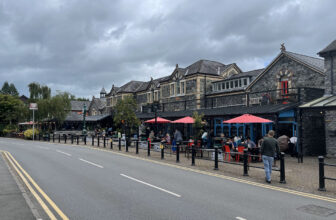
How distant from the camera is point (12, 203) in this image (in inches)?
263

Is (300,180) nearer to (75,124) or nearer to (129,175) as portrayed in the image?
(129,175)

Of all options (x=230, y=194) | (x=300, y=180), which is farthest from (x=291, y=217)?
(x=300, y=180)

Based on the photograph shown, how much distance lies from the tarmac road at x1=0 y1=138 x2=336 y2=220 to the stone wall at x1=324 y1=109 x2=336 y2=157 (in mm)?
10048

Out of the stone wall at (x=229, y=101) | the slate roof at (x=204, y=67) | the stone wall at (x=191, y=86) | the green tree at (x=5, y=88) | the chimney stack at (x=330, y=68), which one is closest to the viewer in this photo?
the chimney stack at (x=330, y=68)

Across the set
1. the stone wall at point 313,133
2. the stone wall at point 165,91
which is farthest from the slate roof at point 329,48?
the stone wall at point 165,91

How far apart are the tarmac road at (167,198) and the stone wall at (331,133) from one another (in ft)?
33.0

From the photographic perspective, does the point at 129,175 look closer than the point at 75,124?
Yes

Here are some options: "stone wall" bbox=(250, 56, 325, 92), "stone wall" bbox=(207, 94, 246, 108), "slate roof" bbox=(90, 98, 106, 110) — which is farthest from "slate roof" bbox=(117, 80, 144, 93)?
"stone wall" bbox=(250, 56, 325, 92)

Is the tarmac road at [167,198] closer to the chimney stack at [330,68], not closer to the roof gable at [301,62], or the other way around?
the chimney stack at [330,68]

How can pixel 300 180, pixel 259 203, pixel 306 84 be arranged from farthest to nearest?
pixel 306 84 < pixel 300 180 < pixel 259 203

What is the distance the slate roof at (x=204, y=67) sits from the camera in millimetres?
35031

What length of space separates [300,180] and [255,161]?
196 inches

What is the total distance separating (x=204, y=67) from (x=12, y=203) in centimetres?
3112

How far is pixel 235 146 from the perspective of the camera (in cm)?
1714
